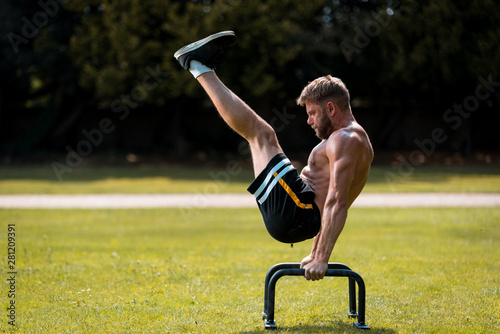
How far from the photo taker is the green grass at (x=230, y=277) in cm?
454

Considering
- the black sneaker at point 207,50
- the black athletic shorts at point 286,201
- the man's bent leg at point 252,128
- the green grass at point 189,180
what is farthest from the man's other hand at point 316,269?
the green grass at point 189,180

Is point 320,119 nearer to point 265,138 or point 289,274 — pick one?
point 265,138

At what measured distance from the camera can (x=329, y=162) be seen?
4.28 metres

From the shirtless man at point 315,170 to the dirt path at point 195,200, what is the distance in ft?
28.0

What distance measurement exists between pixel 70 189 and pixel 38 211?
14.1 ft

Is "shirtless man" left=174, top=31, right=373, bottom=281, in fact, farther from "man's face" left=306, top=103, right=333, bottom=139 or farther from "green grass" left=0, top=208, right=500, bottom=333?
"green grass" left=0, top=208, right=500, bottom=333

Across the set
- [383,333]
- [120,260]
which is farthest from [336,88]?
[120,260]

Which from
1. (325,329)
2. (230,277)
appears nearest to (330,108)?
(325,329)

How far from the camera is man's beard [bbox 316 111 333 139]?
4.25m

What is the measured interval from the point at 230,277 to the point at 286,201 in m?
2.26

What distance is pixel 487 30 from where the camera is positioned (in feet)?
78.5

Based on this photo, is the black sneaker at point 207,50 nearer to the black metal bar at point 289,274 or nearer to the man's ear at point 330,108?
the man's ear at point 330,108

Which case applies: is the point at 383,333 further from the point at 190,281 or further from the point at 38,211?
the point at 38,211

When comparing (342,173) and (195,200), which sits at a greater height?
(342,173)
